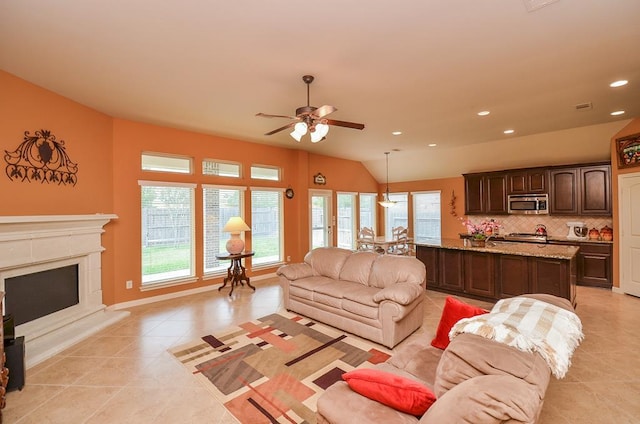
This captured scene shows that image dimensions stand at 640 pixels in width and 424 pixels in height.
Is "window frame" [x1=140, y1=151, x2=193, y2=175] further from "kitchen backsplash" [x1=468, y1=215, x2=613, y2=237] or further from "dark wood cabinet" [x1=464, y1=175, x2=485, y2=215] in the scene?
"kitchen backsplash" [x1=468, y1=215, x2=613, y2=237]

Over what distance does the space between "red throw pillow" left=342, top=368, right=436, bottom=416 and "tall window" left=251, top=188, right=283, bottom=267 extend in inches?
199

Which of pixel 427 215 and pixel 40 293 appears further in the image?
pixel 427 215

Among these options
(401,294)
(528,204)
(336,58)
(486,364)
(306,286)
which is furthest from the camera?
(528,204)

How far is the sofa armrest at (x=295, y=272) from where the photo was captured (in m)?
4.31

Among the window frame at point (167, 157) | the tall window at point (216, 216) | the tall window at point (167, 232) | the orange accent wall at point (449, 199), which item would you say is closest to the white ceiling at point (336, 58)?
the window frame at point (167, 157)

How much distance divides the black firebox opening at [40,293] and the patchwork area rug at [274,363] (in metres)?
1.79

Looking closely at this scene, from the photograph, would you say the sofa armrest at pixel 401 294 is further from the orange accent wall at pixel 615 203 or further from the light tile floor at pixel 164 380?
the orange accent wall at pixel 615 203

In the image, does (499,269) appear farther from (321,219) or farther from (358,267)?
(321,219)

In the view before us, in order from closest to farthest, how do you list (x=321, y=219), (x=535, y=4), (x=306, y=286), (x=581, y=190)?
(x=535, y=4), (x=306, y=286), (x=581, y=190), (x=321, y=219)

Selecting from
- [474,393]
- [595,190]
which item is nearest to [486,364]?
[474,393]

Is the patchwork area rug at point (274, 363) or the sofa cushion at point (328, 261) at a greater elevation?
the sofa cushion at point (328, 261)

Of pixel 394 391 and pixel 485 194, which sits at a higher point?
pixel 485 194

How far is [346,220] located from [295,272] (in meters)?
4.35

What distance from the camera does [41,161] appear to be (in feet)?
11.4
